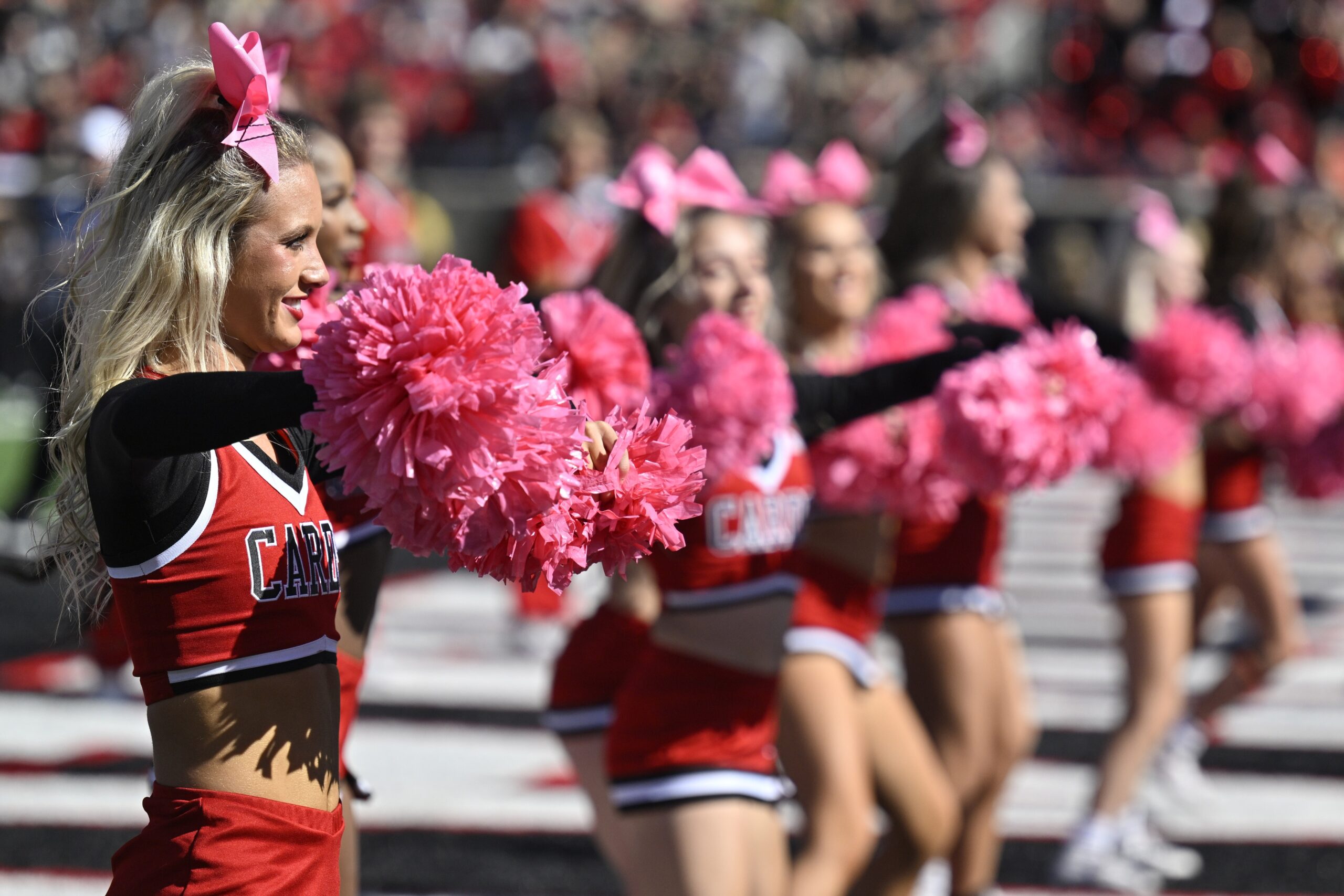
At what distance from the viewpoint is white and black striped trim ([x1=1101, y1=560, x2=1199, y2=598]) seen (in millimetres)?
4863

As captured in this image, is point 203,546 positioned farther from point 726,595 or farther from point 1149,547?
point 1149,547

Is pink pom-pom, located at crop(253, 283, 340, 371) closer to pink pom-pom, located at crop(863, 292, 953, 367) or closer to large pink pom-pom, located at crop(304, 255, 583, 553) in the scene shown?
large pink pom-pom, located at crop(304, 255, 583, 553)

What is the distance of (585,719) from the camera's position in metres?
3.55

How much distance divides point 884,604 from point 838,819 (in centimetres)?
85

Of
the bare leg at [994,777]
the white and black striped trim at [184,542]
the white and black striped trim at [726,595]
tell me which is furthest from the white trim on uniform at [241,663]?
the bare leg at [994,777]

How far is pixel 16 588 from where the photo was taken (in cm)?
880

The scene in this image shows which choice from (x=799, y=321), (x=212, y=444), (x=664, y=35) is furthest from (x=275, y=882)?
(x=664, y=35)

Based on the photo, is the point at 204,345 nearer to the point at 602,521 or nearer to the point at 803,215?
the point at 602,521

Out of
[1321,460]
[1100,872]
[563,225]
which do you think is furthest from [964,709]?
[563,225]

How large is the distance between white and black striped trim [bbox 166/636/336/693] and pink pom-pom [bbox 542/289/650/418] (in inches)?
36.3

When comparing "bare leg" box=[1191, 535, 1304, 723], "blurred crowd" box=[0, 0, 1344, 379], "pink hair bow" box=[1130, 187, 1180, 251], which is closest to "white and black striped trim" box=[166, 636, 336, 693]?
"pink hair bow" box=[1130, 187, 1180, 251]

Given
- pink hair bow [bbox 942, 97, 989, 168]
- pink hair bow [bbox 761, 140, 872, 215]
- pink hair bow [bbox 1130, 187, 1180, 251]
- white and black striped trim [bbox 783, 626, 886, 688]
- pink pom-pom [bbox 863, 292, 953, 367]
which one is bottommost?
white and black striped trim [bbox 783, 626, 886, 688]

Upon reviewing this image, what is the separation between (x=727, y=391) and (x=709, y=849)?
0.78m

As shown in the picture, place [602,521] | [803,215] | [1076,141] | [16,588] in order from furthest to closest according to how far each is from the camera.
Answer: [1076,141]
[16,588]
[803,215]
[602,521]
